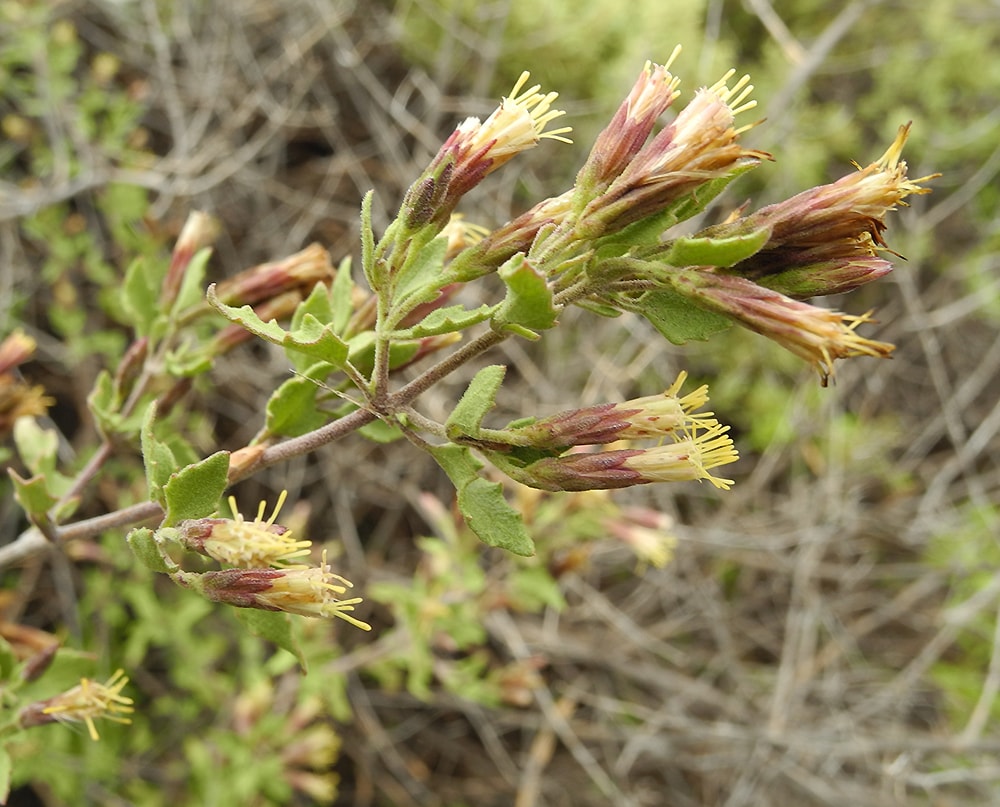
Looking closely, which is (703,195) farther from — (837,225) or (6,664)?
(6,664)

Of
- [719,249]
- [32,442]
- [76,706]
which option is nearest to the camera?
[719,249]

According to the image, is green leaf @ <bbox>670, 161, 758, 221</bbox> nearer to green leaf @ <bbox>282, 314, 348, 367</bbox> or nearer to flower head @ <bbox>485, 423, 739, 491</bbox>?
flower head @ <bbox>485, 423, 739, 491</bbox>

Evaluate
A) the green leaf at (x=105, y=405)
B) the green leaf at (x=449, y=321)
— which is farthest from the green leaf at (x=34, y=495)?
the green leaf at (x=449, y=321)

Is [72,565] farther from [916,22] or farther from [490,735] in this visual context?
[916,22]

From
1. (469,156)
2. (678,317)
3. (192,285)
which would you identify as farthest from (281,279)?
(678,317)

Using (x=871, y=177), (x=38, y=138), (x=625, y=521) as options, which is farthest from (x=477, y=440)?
(x=38, y=138)

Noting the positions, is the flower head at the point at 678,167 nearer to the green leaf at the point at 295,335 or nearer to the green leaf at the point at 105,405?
the green leaf at the point at 295,335

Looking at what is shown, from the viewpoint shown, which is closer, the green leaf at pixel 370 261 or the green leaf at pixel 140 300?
the green leaf at pixel 370 261
